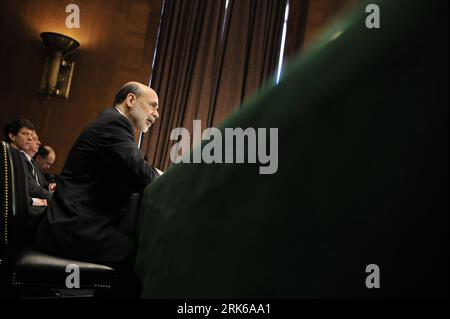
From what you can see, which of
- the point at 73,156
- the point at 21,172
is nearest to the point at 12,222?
the point at 21,172

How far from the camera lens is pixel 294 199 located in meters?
0.53

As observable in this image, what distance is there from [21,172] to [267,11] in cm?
481

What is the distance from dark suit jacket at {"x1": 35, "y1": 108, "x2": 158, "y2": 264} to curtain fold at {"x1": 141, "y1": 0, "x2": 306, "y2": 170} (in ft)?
11.8

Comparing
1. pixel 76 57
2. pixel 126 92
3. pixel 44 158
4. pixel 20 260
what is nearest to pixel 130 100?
pixel 126 92

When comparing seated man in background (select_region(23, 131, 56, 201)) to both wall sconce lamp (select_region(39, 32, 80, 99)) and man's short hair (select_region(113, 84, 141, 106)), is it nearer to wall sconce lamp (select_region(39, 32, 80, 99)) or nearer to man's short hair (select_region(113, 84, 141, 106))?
wall sconce lamp (select_region(39, 32, 80, 99))

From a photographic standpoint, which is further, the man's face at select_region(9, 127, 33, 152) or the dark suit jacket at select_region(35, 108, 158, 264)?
the man's face at select_region(9, 127, 33, 152)

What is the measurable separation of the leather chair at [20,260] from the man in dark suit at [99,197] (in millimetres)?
63

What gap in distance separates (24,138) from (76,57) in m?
1.69

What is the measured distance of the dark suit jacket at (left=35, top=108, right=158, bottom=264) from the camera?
179 centimetres

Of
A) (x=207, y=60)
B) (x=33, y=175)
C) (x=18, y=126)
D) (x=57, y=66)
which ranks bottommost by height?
(x=33, y=175)

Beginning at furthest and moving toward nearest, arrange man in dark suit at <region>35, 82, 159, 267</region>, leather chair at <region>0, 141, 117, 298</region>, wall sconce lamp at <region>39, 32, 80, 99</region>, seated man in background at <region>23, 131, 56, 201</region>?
wall sconce lamp at <region>39, 32, 80, 99</region>
seated man in background at <region>23, 131, 56, 201</region>
man in dark suit at <region>35, 82, 159, 267</region>
leather chair at <region>0, 141, 117, 298</region>

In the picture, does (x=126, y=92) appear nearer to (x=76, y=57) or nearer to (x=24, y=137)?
(x=24, y=137)

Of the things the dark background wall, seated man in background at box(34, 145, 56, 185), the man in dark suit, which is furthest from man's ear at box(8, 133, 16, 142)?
the man in dark suit

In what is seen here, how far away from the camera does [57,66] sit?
5.40m
